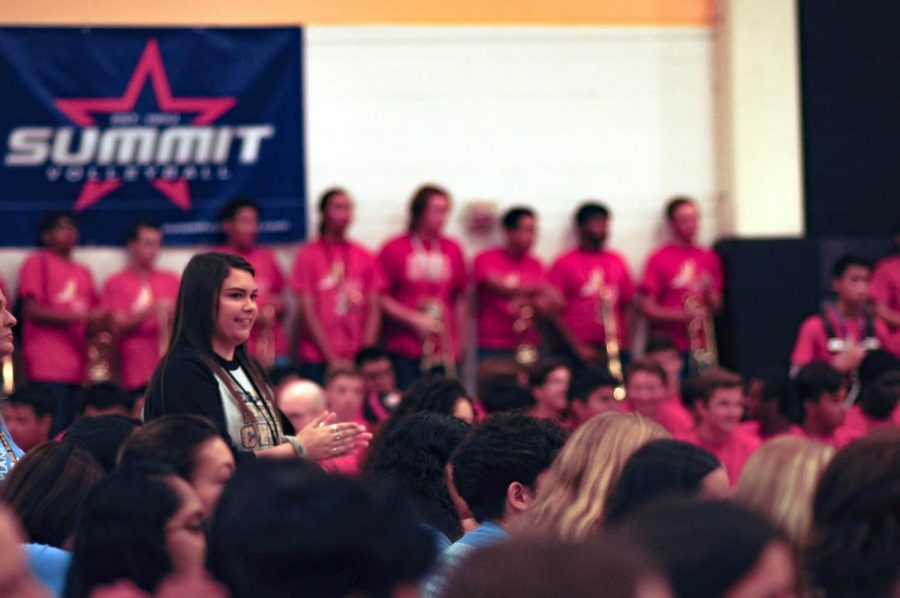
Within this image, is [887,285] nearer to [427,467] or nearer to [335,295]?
[335,295]

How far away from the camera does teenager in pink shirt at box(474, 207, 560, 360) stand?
33.8 feet

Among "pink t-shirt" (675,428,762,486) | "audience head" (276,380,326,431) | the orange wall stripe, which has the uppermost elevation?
the orange wall stripe

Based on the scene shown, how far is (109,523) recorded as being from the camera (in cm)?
268

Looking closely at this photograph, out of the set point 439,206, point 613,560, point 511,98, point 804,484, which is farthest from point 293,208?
point 613,560

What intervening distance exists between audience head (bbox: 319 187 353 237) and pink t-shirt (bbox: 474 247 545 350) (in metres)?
1.00

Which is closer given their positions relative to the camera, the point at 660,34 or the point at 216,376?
the point at 216,376

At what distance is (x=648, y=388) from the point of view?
321 inches

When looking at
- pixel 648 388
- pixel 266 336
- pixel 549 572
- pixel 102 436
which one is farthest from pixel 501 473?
pixel 266 336

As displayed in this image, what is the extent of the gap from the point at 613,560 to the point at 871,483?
114 cm

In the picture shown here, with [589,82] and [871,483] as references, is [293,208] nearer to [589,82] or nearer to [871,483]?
[589,82]

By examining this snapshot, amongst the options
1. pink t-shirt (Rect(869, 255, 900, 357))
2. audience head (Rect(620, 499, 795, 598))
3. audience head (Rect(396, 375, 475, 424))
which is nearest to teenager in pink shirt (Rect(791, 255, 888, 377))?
pink t-shirt (Rect(869, 255, 900, 357))

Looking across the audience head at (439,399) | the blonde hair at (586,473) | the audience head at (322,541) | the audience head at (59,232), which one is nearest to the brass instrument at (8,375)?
the audience head at (59,232)

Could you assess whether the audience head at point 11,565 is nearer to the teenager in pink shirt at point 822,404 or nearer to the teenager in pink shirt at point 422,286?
the teenager in pink shirt at point 822,404

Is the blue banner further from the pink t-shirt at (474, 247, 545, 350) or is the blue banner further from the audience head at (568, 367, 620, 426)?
the audience head at (568, 367, 620, 426)
